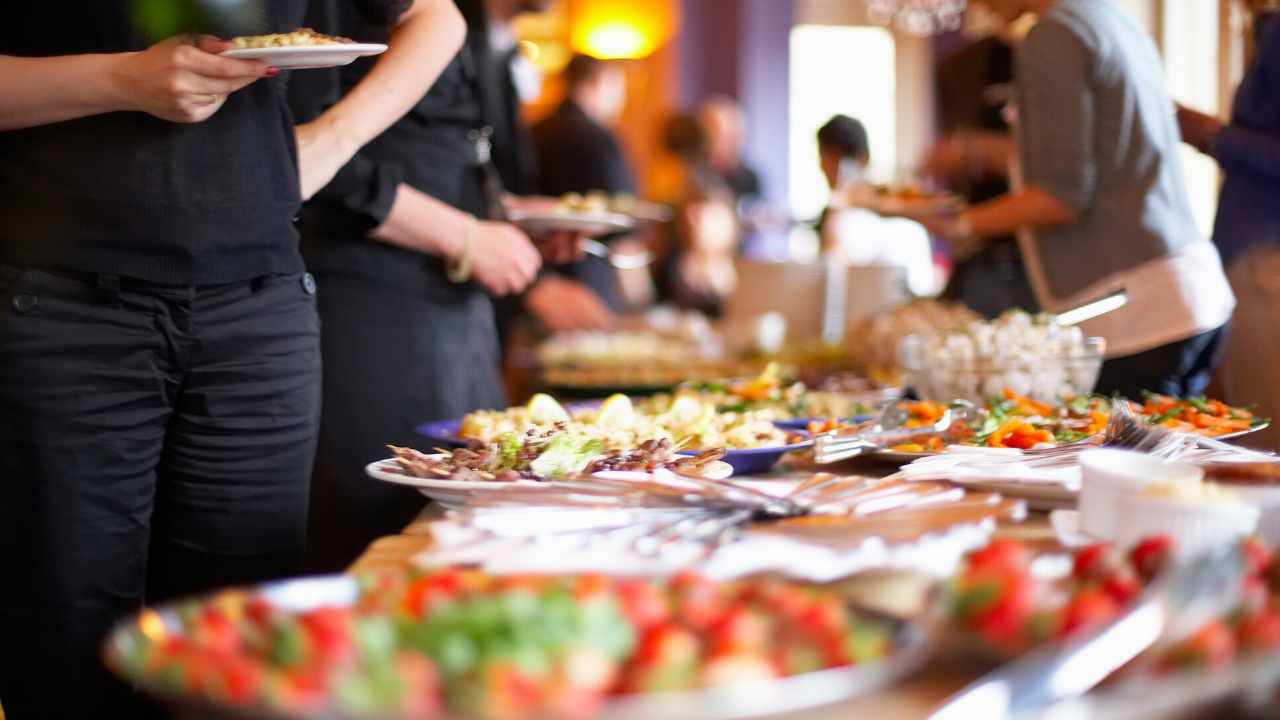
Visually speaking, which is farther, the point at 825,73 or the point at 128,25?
the point at 825,73

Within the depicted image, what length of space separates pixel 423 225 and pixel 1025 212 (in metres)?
1.22

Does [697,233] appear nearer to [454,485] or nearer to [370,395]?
[370,395]

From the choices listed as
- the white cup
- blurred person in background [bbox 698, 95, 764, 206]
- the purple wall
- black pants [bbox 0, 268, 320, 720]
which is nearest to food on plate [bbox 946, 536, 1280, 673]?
the white cup

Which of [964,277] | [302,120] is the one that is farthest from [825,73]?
[302,120]

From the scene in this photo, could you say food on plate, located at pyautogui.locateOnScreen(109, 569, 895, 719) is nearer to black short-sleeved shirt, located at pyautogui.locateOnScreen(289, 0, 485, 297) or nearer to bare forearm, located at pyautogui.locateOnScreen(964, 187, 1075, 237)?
black short-sleeved shirt, located at pyautogui.locateOnScreen(289, 0, 485, 297)

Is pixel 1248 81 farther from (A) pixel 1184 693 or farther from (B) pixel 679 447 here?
(A) pixel 1184 693

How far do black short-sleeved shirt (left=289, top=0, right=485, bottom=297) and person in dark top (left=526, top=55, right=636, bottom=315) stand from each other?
285 cm

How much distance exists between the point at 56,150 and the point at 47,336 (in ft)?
0.70

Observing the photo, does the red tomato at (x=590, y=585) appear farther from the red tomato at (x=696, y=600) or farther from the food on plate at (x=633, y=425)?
the food on plate at (x=633, y=425)

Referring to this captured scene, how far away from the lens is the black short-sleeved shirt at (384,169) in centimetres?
195

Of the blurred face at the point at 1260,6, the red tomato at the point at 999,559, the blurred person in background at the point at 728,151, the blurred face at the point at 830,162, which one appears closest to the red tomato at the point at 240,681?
the red tomato at the point at 999,559

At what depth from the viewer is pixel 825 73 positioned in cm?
1099

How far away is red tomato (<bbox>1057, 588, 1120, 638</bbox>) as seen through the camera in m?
0.77

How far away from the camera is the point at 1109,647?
74cm
